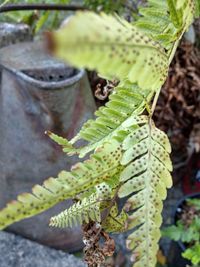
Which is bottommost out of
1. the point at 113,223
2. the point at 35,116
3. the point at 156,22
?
the point at 35,116

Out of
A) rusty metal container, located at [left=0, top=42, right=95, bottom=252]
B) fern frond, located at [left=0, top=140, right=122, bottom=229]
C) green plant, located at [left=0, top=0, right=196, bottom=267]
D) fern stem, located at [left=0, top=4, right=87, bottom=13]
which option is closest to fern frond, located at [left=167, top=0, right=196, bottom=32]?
green plant, located at [left=0, top=0, right=196, bottom=267]

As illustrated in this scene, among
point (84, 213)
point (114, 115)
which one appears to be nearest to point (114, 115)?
point (114, 115)

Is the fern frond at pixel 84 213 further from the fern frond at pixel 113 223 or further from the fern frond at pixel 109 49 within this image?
the fern frond at pixel 109 49

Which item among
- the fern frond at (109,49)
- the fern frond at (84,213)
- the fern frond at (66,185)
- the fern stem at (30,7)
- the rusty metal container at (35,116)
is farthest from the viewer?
the rusty metal container at (35,116)

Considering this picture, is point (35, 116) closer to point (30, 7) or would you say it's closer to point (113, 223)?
point (30, 7)

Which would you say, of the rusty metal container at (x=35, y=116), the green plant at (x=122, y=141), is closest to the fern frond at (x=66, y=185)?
the green plant at (x=122, y=141)

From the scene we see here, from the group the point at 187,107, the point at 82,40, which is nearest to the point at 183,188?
the point at 187,107

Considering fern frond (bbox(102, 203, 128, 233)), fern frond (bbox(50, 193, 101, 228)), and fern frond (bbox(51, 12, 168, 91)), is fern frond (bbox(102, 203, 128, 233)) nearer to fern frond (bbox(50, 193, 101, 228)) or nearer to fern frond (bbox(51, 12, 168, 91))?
fern frond (bbox(50, 193, 101, 228))
